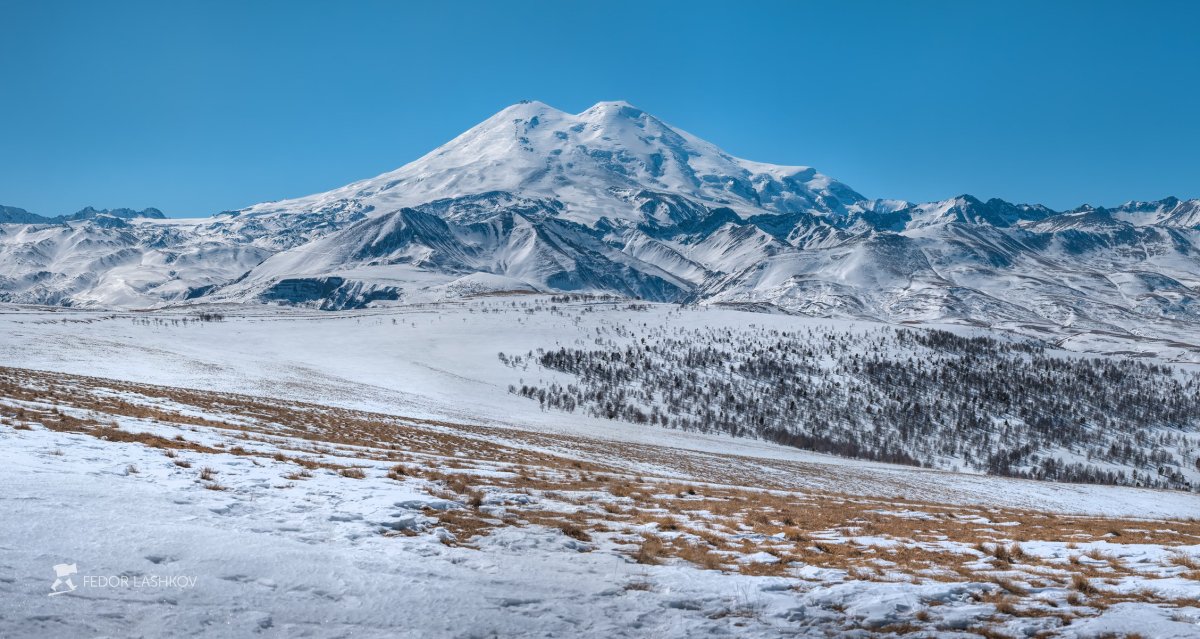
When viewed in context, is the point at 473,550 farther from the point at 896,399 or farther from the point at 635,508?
the point at 896,399

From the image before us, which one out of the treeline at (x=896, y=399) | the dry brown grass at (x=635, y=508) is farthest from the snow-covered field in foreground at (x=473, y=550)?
the treeline at (x=896, y=399)

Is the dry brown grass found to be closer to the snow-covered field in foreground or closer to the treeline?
the snow-covered field in foreground

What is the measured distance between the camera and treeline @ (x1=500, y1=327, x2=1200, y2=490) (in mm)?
129625

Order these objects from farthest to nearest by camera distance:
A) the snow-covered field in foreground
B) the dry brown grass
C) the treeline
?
the treeline < the dry brown grass < the snow-covered field in foreground

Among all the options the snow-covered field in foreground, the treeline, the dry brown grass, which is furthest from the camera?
the treeline

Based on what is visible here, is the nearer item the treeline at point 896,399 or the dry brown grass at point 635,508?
the dry brown grass at point 635,508

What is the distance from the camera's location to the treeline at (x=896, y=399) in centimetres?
12962

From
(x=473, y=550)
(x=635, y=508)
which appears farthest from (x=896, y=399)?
(x=473, y=550)

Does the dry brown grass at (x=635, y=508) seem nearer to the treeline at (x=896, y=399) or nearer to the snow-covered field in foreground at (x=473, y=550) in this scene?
the snow-covered field in foreground at (x=473, y=550)

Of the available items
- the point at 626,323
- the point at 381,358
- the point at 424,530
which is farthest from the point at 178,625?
the point at 626,323

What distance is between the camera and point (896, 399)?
15500 centimetres

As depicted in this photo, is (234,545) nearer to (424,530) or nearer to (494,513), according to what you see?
(424,530)

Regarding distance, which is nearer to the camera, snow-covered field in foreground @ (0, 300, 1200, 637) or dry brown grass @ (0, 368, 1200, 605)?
snow-covered field in foreground @ (0, 300, 1200, 637)

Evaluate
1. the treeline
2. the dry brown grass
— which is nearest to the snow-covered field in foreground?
the dry brown grass
